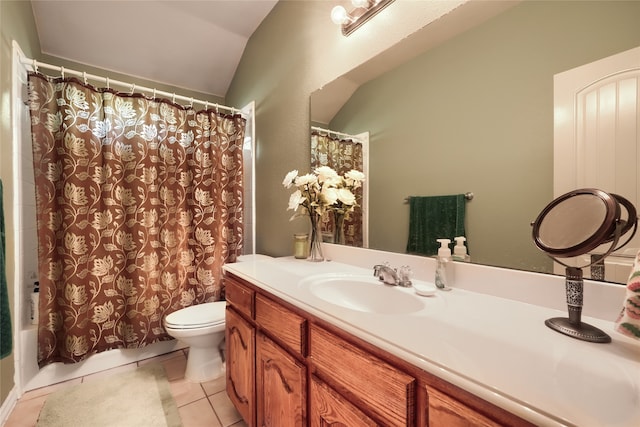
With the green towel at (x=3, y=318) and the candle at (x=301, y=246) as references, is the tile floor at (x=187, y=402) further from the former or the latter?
the candle at (x=301, y=246)

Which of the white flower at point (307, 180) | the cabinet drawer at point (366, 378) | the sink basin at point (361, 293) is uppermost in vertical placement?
the white flower at point (307, 180)

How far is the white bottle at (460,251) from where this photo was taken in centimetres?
97

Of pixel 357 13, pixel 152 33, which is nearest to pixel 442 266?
pixel 357 13

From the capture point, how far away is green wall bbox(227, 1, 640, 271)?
765 mm

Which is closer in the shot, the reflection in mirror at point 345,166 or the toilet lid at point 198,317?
the reflection in mirror at point 345,166

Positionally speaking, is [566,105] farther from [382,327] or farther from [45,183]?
[45,183]

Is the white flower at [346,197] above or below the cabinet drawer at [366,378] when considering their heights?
above

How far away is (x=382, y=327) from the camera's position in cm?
64

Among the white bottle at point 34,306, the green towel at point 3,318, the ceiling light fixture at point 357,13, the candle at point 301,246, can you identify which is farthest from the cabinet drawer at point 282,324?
the white bottle at point 34,306

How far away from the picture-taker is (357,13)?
132cm

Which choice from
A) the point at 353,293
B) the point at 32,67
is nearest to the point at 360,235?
the point at 353,293

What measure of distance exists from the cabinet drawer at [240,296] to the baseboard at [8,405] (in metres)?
1.32

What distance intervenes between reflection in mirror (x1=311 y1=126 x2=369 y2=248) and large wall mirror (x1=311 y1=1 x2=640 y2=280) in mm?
72

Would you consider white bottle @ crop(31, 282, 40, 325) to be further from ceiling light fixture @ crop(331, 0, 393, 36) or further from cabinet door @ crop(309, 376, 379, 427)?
ceiling light fixture @ crop(331, 0, 393, 36)
